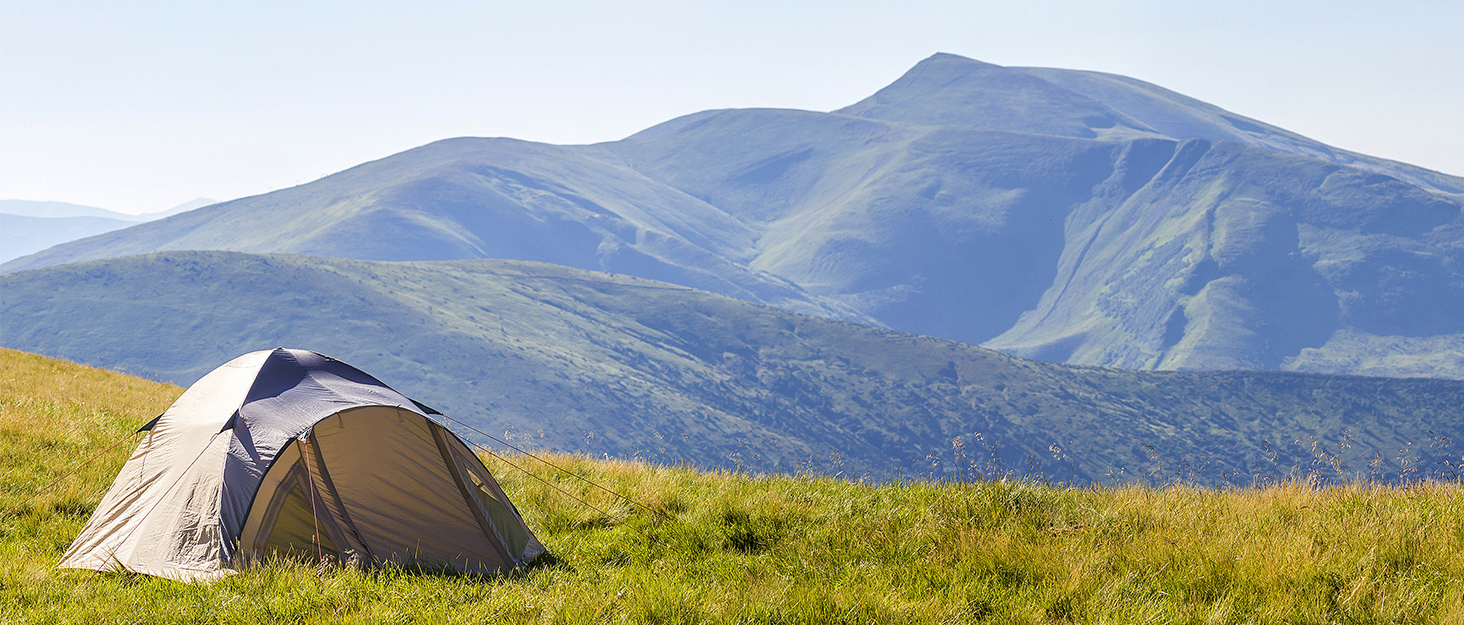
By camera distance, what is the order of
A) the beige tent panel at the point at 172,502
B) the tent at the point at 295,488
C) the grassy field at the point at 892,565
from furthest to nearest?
the tent at the point at 295,488 < the beige tent panel at the point at 172,502 < the grassy field at the point at 892,565

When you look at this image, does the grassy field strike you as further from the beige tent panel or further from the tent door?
the tent door

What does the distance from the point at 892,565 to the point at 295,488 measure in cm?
462

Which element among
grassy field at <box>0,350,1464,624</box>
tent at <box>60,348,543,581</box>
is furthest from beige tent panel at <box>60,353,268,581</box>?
grassy field at <box>0,350,1464,624</box>

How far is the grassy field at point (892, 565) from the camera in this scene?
18.9 feet

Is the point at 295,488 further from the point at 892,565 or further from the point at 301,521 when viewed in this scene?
the point at 892,565

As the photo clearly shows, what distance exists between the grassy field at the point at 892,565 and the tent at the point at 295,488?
36 cm

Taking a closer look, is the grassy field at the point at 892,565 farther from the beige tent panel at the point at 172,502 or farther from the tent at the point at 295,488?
the tent at the point at 295,488

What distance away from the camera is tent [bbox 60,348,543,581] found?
6.98 meters

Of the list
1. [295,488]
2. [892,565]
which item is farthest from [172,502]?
[892,565]

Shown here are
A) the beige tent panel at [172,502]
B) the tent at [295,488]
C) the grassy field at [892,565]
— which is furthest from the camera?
the tent at [295,488]

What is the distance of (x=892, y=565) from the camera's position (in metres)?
6.63

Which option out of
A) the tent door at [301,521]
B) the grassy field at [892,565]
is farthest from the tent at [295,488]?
the grassy field at [892,565]

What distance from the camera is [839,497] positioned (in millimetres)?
8703

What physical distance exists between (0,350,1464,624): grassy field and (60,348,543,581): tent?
0.36 metres
